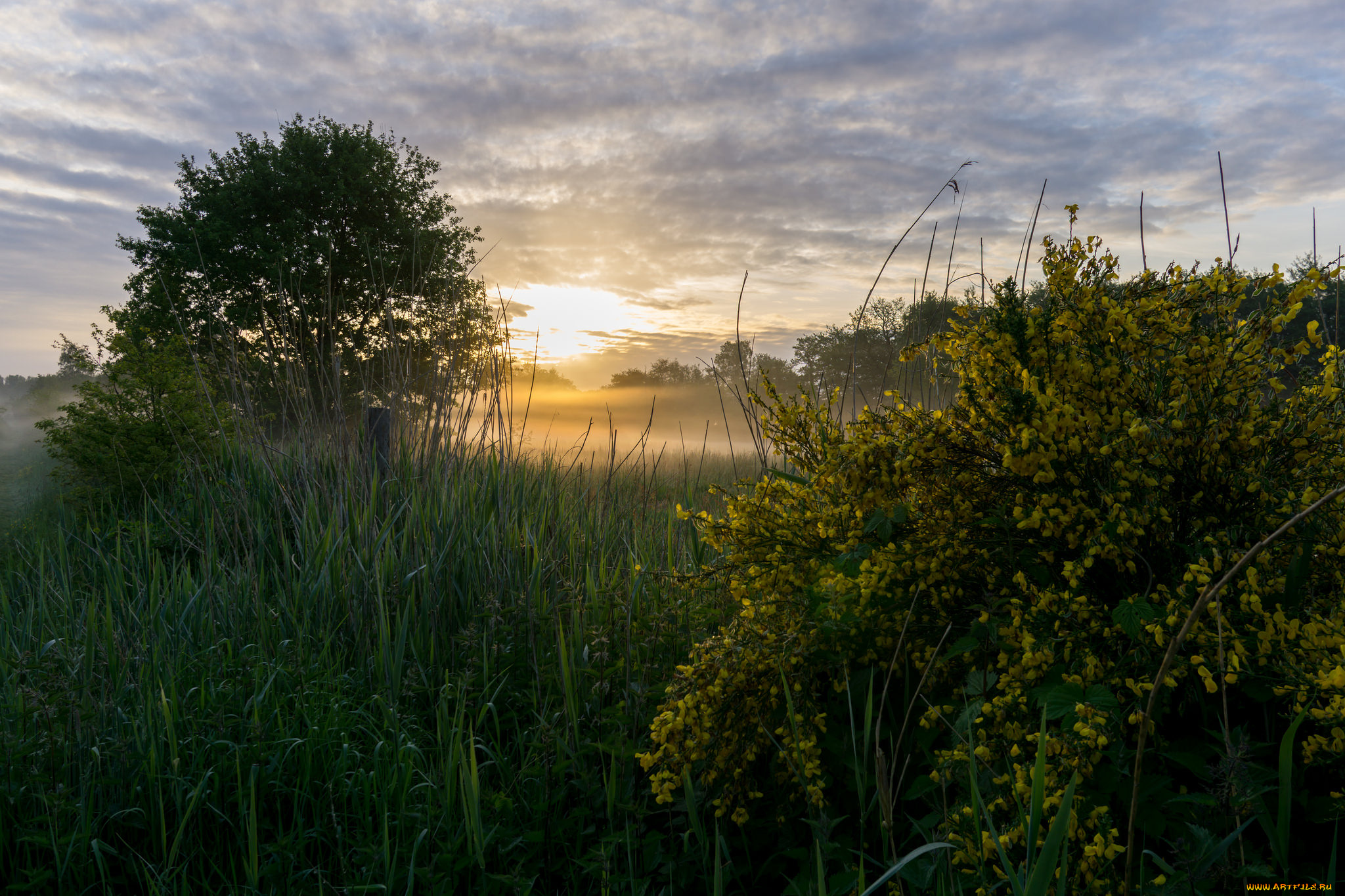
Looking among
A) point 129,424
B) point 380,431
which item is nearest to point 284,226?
point 129,424

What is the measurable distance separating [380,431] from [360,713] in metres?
2.71

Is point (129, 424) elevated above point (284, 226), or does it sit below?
below

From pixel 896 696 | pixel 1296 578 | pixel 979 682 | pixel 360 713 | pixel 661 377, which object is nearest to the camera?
pixel 1296 578

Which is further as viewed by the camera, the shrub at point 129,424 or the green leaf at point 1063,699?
the shrub at point 129,424

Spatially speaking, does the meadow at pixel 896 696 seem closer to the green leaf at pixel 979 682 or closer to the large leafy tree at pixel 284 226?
the green leaf at pixel 979 682

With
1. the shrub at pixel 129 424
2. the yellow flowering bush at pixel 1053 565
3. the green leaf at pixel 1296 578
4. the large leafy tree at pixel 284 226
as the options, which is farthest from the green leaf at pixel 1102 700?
the large leafy tree at pixel 284 226

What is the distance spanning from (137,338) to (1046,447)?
76.1ft

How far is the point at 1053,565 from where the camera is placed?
189 centimetres

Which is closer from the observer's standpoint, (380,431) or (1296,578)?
(1296,578)

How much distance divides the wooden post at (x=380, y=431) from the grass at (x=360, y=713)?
0.52 meters

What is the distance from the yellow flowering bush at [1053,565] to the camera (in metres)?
1.50

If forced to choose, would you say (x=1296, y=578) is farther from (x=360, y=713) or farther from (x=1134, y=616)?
(x=360, y=713)

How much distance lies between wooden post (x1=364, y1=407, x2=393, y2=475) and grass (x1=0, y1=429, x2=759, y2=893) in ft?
1.71

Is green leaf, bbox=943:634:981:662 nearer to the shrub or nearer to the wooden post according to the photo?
the wooden post
